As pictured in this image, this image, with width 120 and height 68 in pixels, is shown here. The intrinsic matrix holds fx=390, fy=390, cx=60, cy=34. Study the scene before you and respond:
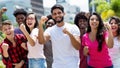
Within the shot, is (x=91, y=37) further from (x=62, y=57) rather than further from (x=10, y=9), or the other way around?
(x=10, y=9)

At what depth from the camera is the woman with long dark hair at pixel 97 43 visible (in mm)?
5938

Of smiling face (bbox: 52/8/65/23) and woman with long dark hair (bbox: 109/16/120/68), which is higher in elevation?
smiling face (bbox: 52/8/65/23)

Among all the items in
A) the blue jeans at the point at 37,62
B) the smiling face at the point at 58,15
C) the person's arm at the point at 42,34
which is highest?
the smiling face at the point at 58,15

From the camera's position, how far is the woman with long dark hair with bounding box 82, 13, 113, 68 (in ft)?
19.5

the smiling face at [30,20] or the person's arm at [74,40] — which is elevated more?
the smiling face at [30,20]

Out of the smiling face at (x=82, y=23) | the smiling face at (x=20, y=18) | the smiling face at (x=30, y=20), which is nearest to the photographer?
the smiling face at (x=30, y=20)

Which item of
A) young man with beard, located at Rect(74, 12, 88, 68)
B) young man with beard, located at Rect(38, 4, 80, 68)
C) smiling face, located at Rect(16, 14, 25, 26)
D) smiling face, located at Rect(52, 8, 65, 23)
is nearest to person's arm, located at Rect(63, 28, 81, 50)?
young man with beard, located at Rect(38, 4, 80, 68)

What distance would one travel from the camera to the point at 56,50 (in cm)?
596

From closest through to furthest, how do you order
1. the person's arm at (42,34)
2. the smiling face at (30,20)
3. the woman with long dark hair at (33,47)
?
the person's arm at (42,34), the woman with long dark hair at (33,47), the smiling face at (30,20)

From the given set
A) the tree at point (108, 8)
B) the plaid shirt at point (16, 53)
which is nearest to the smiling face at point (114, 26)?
the plaid shirt at point (16, 53)

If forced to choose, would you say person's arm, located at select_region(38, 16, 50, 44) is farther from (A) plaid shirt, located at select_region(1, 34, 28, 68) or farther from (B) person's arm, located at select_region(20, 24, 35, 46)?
(A) plaid shirt, located at select_region(1, 34, 28, 68)

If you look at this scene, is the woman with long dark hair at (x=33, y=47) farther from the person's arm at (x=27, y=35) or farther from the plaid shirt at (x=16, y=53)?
the plaid shirt at (x=16, y=53)

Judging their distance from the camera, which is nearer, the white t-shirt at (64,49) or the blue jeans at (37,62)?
the white t-shirt at (64,49)

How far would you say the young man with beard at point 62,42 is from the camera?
232 inches
